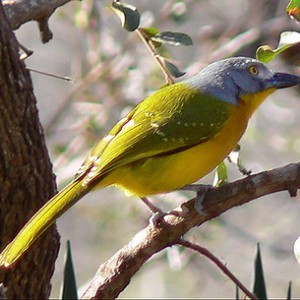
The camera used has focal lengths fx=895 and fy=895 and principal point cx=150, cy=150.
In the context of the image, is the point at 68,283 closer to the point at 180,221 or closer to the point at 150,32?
the point at 180,221

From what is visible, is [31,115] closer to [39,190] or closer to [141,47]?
[39,190]

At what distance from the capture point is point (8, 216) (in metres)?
2.64

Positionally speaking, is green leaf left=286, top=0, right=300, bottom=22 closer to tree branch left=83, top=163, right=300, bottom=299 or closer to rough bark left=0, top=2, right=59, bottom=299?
tree branch left=83, top=163, right=300, bottom=299

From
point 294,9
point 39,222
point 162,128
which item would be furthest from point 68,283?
point 294,9

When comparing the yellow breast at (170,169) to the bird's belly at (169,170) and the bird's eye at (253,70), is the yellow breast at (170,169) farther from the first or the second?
the bird's eye at (253,70)

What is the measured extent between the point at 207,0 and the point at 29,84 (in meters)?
3.10

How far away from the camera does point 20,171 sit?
103 inches

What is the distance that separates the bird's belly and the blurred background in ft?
2.69

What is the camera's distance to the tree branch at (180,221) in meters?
2.19

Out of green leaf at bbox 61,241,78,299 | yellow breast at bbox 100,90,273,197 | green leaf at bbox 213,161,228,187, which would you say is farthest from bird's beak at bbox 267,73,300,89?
green leaf at bbox 61,241,78,299

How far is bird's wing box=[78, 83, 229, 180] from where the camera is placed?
103 inches

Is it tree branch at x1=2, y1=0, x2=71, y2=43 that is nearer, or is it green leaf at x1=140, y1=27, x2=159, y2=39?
green leaf at x1=140, y1=27, x2=159, y2=39

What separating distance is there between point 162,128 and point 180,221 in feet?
1.48

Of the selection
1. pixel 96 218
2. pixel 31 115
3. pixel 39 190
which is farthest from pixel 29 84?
pixel 96 218
